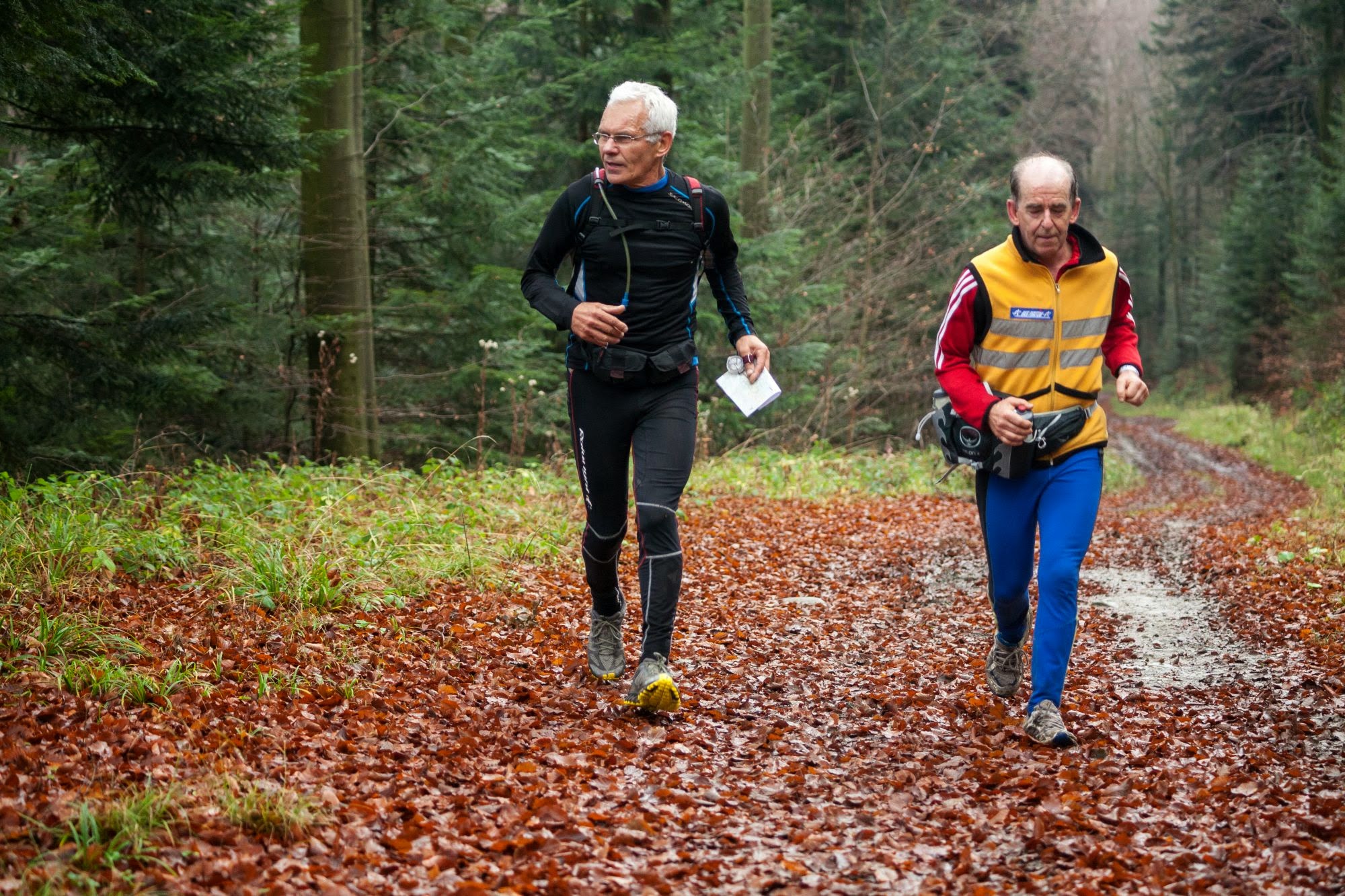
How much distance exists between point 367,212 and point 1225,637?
31.7 feet

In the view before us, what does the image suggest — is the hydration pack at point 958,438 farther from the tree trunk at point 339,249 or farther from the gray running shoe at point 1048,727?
the tree trunk at point 339,249

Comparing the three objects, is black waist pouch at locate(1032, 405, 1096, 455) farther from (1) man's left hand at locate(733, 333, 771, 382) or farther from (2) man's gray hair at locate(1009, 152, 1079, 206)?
(1) man's left hand at locate(733, 333, 771, 382)

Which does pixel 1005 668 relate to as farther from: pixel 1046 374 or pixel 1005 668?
pixel 1046 374

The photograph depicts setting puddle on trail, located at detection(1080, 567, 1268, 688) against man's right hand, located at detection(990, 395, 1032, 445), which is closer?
man's right hand, located at detection(990, 395, 1032, 445)

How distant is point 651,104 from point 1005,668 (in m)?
2.87

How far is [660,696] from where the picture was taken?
4625 millimetres

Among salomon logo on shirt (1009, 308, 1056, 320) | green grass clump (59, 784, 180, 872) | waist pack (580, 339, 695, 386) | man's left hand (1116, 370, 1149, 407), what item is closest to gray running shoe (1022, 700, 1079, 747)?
man's left hand (1116, 370, 1149, 407)

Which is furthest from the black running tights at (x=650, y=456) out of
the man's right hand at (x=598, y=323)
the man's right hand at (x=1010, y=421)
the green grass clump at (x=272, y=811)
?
the green grass clump at (x=272, y=811)

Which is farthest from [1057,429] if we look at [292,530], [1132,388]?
[292,530]

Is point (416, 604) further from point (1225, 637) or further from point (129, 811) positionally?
point (1225, 637)

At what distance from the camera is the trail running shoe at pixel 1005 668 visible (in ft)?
16.7

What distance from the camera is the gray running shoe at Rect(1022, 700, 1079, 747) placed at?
14.4 feet

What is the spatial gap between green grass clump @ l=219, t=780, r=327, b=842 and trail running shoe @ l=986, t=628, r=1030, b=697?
3005 millimetres

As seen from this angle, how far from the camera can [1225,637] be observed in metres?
6.58
